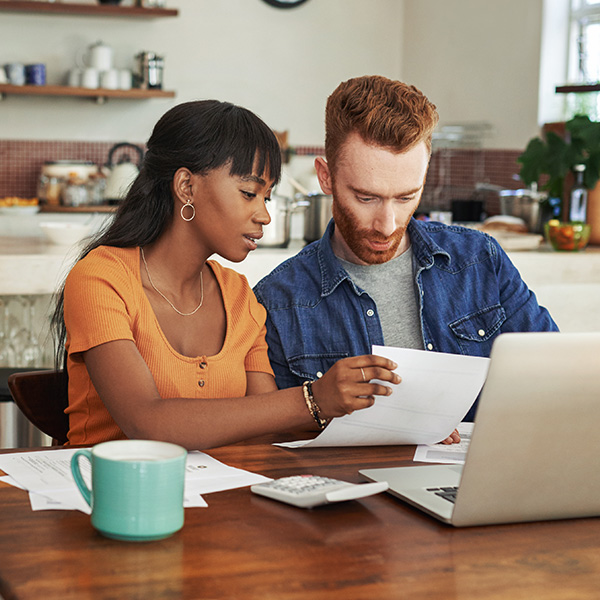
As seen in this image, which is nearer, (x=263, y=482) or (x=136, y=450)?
(x=136, y=450)

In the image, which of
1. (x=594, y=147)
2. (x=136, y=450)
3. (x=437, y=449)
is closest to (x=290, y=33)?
(x=594, y=147)

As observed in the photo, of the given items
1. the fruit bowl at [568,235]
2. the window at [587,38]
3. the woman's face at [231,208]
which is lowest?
the fruit bowl at [568,235]

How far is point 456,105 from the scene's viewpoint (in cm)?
510

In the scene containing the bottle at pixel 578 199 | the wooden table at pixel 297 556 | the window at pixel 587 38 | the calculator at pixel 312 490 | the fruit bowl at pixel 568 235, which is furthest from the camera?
the window at pixel 587 38

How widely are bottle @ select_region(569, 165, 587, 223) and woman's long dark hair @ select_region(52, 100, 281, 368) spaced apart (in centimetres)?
177

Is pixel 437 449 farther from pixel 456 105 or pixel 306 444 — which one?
pixel 456 105

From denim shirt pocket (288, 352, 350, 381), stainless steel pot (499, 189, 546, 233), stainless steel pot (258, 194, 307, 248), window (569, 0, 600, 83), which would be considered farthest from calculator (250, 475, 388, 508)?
window (569, 0, 600, 83)

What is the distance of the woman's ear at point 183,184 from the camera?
1435mm

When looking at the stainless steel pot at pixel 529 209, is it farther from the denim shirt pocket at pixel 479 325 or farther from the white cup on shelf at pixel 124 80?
the white cup on shelf at pixel 124 80

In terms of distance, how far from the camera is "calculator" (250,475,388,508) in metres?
0.96

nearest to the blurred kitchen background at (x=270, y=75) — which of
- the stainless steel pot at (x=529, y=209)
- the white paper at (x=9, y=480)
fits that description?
the stainless steel pot at (x=529, y=209)

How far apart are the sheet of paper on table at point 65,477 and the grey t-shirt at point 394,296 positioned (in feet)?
1.88

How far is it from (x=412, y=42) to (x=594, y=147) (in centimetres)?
309

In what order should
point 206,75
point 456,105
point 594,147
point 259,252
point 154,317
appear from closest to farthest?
Result: 1. point 154,317
2. point 259,252
3. point 594,147
4. point 456,105
5. point 206,75
